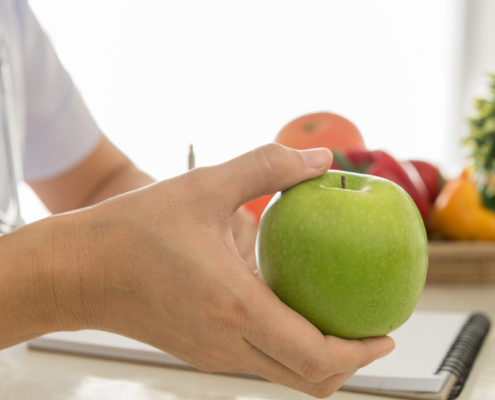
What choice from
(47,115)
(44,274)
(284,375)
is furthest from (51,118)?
(284,375)

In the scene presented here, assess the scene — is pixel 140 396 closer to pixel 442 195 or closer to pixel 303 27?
pixel 442 195

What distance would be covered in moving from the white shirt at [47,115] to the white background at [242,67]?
1318 mm

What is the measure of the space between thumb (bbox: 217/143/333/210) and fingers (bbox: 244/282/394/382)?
0.31ft

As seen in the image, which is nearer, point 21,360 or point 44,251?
point 44,251

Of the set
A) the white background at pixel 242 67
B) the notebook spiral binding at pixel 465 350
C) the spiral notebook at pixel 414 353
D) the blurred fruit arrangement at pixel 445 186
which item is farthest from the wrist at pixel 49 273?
the white background at pixel 242 67

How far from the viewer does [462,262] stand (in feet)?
3.64

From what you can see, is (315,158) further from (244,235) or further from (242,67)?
(242,67)

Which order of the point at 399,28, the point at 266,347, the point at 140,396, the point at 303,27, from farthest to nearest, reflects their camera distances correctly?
1. the point at 399,28
2. the point at 303,27
3. the point at 140,396
4. the point at 266,347

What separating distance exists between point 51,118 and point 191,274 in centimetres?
89

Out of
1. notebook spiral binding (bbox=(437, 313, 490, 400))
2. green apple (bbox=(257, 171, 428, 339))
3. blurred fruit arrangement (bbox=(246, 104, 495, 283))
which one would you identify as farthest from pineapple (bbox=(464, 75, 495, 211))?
green apple (bbox=(257, 171, 428, 339))

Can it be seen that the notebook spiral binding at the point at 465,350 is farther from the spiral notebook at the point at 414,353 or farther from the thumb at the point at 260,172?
the thumb at the point at 260,172

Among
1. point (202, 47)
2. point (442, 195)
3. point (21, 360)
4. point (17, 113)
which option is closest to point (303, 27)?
point (202, 47)

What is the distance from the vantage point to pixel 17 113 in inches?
42.1

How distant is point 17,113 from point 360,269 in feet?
2.97
